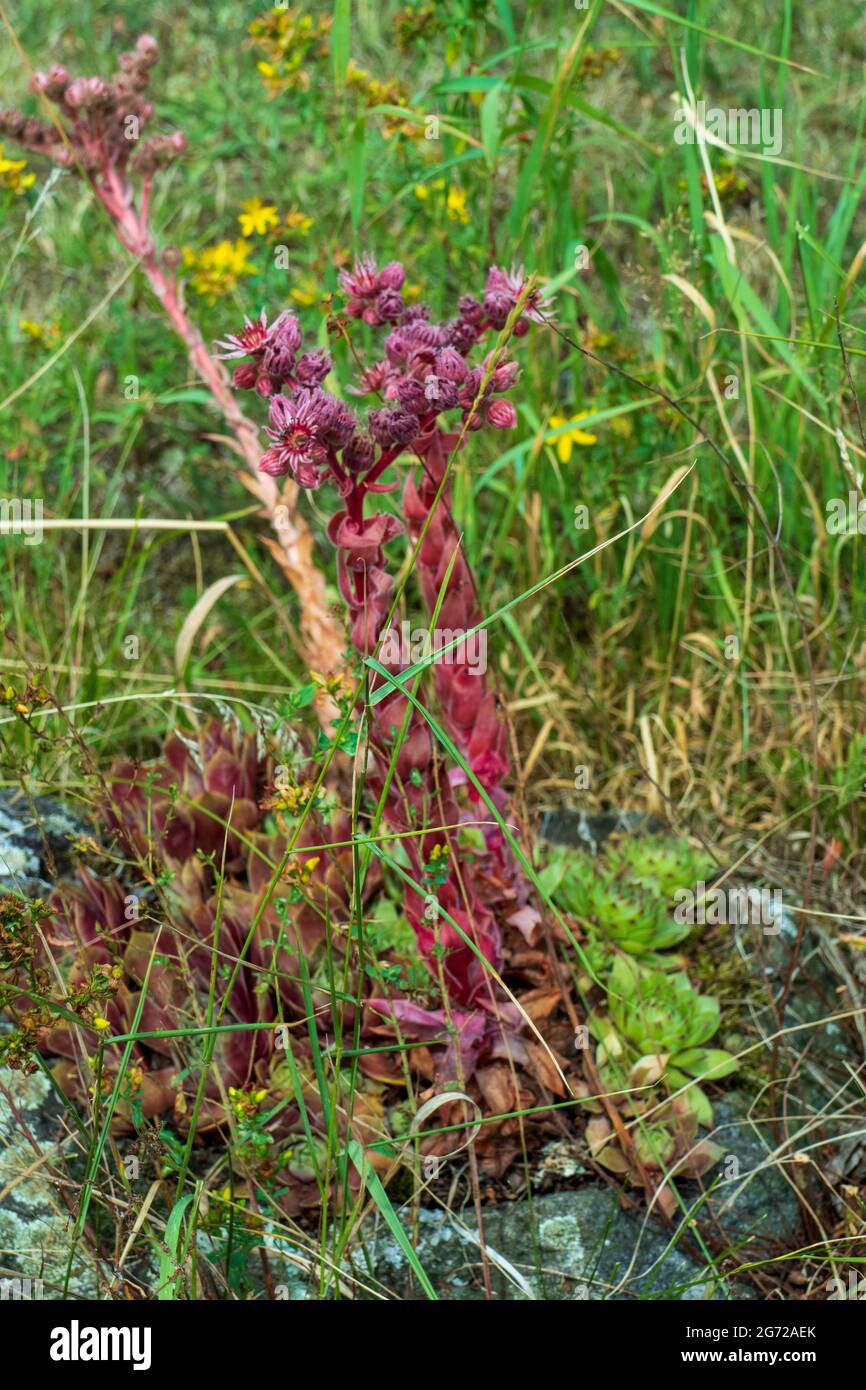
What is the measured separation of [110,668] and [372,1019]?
1346mm

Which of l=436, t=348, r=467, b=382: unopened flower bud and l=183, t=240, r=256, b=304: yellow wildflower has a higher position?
l=183, t=240, r=256, b=304: yellow wildflower

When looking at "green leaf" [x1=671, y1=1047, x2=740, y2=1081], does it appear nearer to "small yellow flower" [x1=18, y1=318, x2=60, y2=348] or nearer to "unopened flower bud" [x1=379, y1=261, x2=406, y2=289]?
"unopened flower bud" [x1=379, y1=261, x2=406, y2=289]

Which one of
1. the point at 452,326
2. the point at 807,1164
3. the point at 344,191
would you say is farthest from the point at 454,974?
the point at 344,191

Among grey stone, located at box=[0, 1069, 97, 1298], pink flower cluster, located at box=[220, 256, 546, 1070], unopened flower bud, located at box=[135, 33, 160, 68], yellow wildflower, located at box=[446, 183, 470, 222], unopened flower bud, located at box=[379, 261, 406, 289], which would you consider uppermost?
unopened flower bud, located at box=[135, 33, 160, 68]

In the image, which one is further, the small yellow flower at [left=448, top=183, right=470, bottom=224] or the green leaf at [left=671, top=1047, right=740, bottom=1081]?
the small yellow flower at [left=448, top=183, right=470, bottom=224]

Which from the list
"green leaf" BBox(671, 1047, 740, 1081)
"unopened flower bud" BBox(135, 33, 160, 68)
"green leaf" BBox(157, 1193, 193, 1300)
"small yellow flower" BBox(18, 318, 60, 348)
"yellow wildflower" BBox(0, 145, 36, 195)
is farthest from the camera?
"small yellow flower" BBox(18, 318, 60, 348)

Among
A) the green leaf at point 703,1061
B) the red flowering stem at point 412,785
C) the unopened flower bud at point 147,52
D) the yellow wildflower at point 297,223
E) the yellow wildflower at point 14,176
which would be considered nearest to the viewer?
the red flowering stem at point 412,785

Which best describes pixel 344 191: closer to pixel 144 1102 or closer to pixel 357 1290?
pixel 144 1102

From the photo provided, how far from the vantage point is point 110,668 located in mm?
3096

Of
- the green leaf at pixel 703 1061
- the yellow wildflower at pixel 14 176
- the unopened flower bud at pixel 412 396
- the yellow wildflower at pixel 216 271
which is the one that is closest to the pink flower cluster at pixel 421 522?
the unopened flower bud at pixel 412 396

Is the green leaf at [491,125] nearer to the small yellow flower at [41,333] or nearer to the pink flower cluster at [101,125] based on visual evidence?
the pink flower cluster at [101,125]

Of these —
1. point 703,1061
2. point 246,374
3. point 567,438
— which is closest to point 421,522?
point 246,374

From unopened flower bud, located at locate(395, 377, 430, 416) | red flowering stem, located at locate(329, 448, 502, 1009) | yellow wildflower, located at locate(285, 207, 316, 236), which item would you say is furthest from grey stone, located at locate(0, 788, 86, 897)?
yellow wildflower, located at locate(285, 207, 316, 236)
